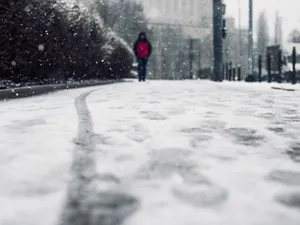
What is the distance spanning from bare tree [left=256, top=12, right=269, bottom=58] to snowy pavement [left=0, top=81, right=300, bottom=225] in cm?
8791

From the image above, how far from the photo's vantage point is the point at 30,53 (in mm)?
10242

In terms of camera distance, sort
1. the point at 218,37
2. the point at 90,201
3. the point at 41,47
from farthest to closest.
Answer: the point at 218,37, the point at 41,47, the point at 90,201

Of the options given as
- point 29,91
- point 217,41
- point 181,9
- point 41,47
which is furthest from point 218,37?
point 181,9

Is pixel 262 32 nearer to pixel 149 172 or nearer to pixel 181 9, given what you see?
pixel 181 9

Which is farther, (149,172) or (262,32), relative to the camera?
(262,32)

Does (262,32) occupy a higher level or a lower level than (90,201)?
higher

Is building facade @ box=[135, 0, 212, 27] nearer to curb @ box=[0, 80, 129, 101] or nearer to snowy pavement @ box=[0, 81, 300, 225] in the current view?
curb @ box=[0, 80, 129, 101]

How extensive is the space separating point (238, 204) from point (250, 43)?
28373 millimetres

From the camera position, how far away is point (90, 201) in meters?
2.08

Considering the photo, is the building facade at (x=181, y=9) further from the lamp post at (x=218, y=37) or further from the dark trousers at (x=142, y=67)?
the dark trousers at (x=142, y=67)

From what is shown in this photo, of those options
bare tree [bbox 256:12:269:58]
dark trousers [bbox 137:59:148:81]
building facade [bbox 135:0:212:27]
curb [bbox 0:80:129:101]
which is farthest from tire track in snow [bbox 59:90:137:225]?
building facade [bbox 135:0:212:27]

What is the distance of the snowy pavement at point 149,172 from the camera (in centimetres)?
193

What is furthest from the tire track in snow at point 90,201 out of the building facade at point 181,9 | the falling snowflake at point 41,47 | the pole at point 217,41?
the building facade at point 181,9

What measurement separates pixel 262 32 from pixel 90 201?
9982 centimetres
